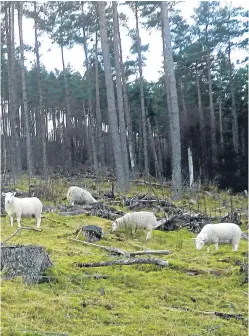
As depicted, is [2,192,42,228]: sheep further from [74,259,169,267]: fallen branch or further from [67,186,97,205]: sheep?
[67,186,97,205]: sheep

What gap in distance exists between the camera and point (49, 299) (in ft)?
15.7

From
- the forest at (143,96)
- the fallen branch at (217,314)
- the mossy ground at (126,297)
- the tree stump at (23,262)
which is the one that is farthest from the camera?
the forest at (143,96)

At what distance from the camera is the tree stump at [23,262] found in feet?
17.5

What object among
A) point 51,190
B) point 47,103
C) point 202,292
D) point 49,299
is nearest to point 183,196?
point 51,190

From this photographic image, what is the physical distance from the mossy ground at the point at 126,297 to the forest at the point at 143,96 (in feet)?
49.1

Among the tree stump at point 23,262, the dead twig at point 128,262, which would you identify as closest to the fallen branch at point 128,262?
the dead twig at point 128,262

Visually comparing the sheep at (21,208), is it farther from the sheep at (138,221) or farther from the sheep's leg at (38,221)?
the sheep at (138,221)

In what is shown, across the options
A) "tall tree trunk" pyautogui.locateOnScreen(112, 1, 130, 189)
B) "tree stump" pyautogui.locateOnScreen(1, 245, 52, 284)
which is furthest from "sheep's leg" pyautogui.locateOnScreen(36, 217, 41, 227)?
"tall tree trunk" pyautogui.locateOnScreen(112, 1, 130, 189)

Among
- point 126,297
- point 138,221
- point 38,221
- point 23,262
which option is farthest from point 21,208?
point 126,297

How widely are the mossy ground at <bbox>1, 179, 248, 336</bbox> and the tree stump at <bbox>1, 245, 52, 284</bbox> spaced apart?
0.13 meters

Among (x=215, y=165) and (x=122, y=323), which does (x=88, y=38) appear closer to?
(x=215, y=165)

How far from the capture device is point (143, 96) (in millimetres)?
28969

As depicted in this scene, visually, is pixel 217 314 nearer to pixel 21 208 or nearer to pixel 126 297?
pixel 126 297

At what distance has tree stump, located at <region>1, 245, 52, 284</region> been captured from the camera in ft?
17.5
